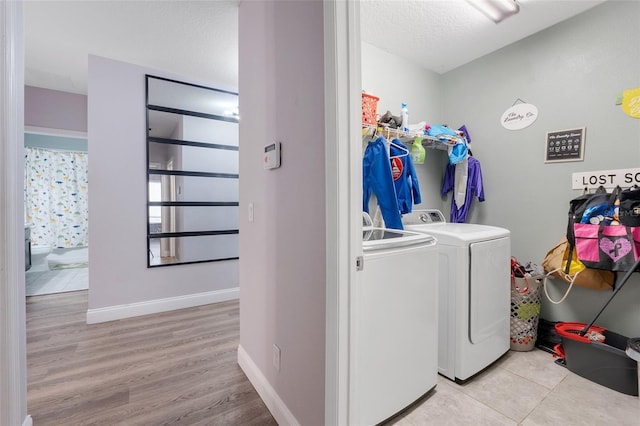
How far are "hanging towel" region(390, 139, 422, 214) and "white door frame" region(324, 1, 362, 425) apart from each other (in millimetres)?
1204

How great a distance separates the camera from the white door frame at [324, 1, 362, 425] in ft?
3.22

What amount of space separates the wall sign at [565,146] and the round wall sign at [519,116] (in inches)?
7.7

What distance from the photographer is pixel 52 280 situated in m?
3.88

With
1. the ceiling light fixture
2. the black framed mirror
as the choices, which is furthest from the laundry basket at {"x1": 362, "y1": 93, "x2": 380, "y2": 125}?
the black framed mirror

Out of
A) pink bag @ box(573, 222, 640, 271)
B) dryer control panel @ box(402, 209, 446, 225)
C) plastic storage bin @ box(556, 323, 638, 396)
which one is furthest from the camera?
dryer control panel @ box(402, 209, 446, 225)

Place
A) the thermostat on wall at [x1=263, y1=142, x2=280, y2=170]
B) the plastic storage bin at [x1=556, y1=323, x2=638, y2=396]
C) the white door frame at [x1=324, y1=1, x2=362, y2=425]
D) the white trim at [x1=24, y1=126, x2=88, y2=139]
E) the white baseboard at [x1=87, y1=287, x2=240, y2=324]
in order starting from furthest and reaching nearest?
the white trim at [x1=24, y1=126, x2=88, y2=139], the white baseboard at [x1=87, y1=287, x2=240, y2=324], the plastic storage bin at [x1=556, y1=323, x2=638, y2=396], the thermostat on wall at [x1=263, y1=142, x2=280, y2=170], the white door frame at [x1=324, y1=1, x2=362, y2=425]

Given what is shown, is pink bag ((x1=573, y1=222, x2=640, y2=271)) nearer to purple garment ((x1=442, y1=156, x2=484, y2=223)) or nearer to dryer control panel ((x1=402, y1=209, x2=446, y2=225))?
purple garment ((x1=442, y1=156, x2=484, y2=223))

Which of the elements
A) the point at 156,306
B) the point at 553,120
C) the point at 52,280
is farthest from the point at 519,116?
the point at 52,280

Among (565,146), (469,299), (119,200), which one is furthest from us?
(119,200)

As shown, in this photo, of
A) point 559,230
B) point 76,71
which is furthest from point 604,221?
point 76,71

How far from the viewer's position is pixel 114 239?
105 inches

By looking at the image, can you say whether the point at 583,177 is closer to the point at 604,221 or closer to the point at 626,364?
the point at 604,221

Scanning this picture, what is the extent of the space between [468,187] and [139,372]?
3.00 m

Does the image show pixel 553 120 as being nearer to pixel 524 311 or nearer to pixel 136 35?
pixel 524 311
